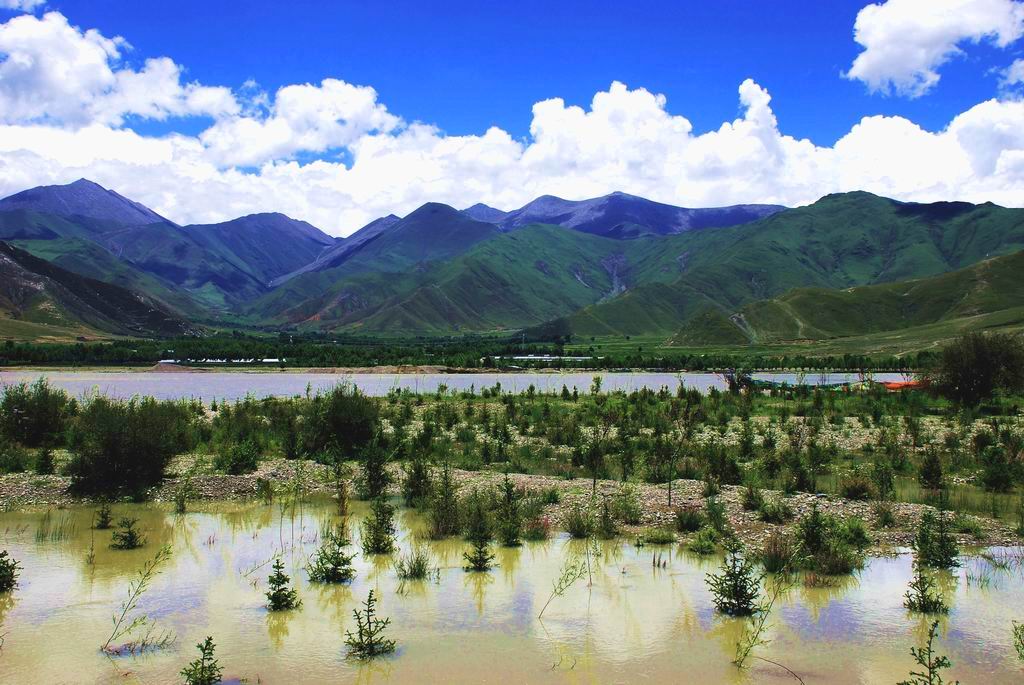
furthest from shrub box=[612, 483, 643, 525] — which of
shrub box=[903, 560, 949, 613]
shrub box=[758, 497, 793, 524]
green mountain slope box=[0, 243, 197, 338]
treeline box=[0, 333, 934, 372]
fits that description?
green mountain slope box=[0, 243, 197, 338]

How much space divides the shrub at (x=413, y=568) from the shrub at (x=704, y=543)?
4.90 metres

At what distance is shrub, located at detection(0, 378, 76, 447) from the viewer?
82.1ft

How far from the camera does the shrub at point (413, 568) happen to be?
12.9 meters

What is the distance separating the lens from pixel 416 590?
1238 centimetres

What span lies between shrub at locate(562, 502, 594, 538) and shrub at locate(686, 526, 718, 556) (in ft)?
6.45

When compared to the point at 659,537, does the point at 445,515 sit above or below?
above

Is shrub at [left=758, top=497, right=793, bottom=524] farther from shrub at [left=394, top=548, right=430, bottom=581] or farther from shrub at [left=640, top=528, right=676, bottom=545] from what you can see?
shrub at [left=394, top=548, right=430, bottom=581]

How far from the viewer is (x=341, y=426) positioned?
2527 centimetres

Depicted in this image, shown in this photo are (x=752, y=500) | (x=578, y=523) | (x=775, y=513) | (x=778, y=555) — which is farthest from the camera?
(x=752, y=500)

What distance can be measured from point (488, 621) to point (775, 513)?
7456 mm

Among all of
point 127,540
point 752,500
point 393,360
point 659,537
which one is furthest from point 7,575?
point 393,360

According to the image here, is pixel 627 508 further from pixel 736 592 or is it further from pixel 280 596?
pixel 280 596

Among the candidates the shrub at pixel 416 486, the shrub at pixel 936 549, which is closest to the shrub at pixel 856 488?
the shrub at pixel 936 549

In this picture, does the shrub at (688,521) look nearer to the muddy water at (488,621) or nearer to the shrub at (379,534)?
the muddy water at (488,621)
